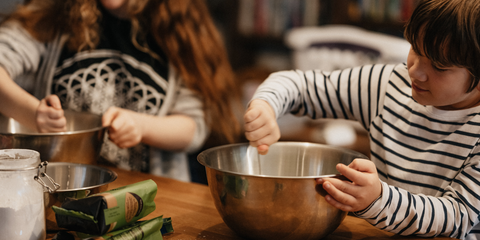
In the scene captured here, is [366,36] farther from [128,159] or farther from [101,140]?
[101,140]

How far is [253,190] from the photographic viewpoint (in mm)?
593

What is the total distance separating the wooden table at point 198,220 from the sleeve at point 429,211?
4cm

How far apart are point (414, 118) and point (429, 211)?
0.27m

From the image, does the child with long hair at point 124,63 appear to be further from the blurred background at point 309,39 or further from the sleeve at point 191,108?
the blurred background at point 309,39

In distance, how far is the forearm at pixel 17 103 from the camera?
3.41 ft

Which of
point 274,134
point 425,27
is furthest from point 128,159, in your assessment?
point 425,27

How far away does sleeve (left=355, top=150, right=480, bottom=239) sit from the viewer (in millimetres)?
657

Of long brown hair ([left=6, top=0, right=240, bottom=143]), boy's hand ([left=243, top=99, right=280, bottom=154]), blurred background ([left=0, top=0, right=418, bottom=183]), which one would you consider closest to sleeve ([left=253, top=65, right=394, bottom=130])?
boy's hand ([left=243, top=99, right=280, bottom=154])

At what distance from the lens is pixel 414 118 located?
2.93 feet

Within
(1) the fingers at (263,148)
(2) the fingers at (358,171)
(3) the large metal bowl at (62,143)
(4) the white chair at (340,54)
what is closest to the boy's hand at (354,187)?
(2) the fingers at (358,171)

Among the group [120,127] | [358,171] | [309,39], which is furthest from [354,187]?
[309,39]

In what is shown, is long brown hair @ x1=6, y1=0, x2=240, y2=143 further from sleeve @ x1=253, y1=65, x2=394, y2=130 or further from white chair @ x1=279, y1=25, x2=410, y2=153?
white chair @ x1=279, y1=25, x2=410, y2=153

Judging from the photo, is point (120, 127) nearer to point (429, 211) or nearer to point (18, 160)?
point (18, 160)

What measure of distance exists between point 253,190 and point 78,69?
933 millimetres
